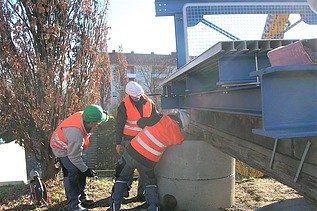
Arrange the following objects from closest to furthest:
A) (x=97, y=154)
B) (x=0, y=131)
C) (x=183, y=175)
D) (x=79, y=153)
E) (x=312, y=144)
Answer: (x=312, y=144) → (x=79, y=153) → (x=183, y=175) → (x=0, y=131) → (x=97, y=154)

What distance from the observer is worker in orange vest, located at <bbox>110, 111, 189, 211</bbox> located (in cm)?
435

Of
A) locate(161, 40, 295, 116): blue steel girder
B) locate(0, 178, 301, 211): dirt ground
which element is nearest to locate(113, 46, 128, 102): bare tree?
locate(0, 178, 301, 211): dirt ground

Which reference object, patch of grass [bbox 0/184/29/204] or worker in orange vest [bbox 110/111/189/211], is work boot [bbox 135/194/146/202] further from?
patch of grass [bbox 0/184/29/204]

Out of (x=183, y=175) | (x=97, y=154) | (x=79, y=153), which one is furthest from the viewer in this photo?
(x=97, y=154)

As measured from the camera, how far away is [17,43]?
5.93 metres

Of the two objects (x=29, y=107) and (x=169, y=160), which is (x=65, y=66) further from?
(x=169, y=160)

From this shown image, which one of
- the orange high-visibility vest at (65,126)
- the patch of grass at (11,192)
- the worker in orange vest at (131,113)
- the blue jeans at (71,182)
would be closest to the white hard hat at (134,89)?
the worker in orange vest at (131,113)

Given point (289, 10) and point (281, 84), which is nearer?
point (281, 84)

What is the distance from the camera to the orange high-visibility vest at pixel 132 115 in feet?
16.6

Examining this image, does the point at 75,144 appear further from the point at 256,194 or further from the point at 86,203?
the point at 256,194

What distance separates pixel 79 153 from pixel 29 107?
1.97m

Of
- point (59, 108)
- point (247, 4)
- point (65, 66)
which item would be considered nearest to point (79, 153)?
point (59, 108)

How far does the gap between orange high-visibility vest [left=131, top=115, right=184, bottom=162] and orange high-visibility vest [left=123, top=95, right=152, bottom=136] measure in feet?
2.15

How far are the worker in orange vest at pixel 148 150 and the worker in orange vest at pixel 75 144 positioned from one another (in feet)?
1.82
